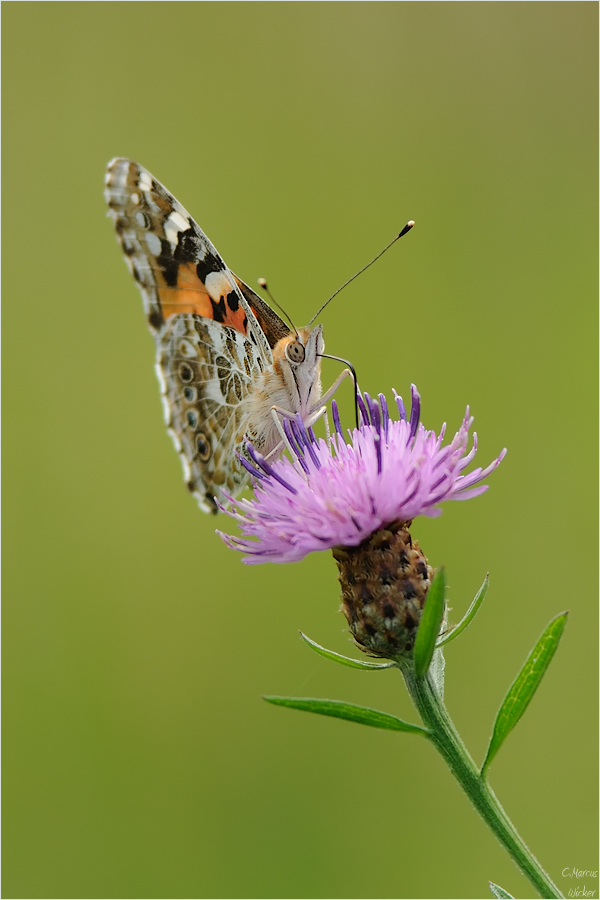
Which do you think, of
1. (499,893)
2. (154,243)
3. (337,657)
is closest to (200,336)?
(154,243)

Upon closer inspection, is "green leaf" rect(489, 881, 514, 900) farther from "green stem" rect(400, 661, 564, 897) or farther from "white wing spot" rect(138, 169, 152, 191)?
"white wing spot" rect(138, 169, 152, 191)

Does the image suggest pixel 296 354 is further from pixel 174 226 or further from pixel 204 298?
pixel 174 226

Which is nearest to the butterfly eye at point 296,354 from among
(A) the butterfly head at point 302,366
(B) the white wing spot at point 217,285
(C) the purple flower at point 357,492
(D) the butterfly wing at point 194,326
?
(A) the butterfly head at point 302,366

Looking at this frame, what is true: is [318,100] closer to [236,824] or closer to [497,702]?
[497,702]

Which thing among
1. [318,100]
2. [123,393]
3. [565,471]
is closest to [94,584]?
[123,393]

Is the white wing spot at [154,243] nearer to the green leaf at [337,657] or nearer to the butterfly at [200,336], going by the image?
the butterfly at [200,336]
